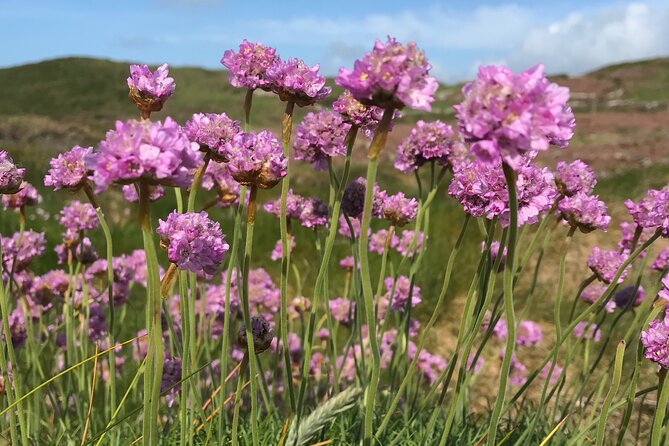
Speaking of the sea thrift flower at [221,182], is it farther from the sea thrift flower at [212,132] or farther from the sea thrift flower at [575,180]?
the sea thrift flower at [575,180]

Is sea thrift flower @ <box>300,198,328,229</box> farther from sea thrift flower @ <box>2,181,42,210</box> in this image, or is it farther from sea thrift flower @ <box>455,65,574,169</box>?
sea thrift flower @ <box>455,65,574,169</box>

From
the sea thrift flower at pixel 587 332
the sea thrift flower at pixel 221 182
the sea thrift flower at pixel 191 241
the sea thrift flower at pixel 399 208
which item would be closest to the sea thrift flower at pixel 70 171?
the sea thrift flower at pixel 191 241

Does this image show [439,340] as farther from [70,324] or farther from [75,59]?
[75,59]

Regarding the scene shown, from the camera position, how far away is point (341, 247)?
18.6 feet

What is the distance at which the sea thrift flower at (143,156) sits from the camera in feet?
3.10

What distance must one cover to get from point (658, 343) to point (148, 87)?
1.38 m

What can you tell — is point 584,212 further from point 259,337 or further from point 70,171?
point 70,171

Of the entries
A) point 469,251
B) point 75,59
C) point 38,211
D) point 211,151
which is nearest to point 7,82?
point 75,59

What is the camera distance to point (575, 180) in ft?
6.16

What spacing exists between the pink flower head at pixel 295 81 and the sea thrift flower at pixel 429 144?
24.7 inches

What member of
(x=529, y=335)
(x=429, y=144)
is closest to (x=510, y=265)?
(x=429, y=144)

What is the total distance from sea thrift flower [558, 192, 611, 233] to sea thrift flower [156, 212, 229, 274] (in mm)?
1070

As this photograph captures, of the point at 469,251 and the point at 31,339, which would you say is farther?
the point at 469,251

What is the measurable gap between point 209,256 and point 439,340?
11.8 ft
